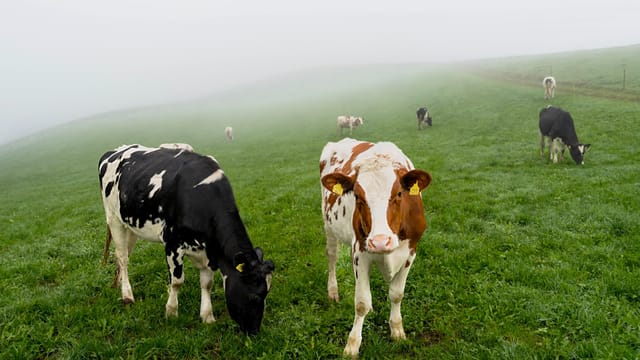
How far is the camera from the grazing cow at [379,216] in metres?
3.97

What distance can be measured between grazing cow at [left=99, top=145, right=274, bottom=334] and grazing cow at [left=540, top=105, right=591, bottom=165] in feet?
49.6

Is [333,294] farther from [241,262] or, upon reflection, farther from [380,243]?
[380,243]

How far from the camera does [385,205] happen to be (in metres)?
3.97

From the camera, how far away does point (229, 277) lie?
207 inches

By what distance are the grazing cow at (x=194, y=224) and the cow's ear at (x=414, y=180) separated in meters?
2.28

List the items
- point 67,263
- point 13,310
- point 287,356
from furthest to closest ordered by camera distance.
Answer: point 67,263
point 13,310
point 287,356

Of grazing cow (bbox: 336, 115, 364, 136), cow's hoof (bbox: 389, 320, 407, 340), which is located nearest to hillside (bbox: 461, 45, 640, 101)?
grazing cow (bbox: 336, 115, 364, 136)

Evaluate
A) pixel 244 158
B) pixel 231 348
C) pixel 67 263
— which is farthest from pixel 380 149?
pixel 244 158

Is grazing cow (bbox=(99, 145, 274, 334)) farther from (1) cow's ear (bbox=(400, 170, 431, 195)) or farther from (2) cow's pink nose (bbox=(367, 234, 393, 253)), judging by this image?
(1) cow's ear (bbox=(400, 170, 431, 195))

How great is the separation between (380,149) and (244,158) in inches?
983

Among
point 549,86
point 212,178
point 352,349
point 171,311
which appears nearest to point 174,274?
point 171,311

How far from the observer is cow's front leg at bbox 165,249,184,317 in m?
5.70

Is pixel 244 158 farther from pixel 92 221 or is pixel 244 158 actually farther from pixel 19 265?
pixel 19 265

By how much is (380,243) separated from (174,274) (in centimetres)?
367
